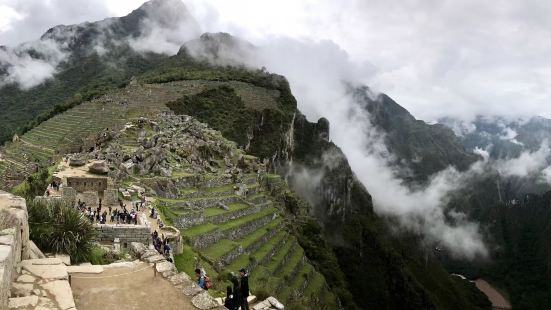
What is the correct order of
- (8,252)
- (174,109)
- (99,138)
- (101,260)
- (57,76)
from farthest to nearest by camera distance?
(57,76) < (174,109) < (99,138) < (101,260) < (8,252)

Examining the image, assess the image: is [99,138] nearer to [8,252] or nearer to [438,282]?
[8,252]

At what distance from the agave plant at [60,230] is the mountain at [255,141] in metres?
13.6

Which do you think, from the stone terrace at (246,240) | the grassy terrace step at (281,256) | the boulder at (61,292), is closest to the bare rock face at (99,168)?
the stone terrace at (246,240)

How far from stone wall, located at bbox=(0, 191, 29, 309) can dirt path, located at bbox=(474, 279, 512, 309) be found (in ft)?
402

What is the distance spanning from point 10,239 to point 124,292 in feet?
8.06

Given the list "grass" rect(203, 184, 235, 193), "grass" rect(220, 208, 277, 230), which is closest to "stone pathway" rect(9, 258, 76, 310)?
"grass" rect(220, 208, 277, 230)

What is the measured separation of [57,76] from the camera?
12631cm

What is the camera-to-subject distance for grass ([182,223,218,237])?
2281 centimetres

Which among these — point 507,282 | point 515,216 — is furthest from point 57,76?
point 515,216

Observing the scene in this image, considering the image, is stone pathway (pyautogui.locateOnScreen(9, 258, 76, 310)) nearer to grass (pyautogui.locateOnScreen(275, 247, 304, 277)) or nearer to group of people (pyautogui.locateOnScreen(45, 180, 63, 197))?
group of people (pyautogui.locateOnScreen(45, 180, 63, 197))

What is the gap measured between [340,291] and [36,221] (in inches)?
1518

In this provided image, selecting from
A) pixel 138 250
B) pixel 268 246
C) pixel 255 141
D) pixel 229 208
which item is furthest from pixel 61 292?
pixel 255 141

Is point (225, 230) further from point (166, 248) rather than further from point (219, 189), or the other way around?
point (166, 248)

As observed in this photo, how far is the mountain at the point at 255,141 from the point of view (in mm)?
48844
